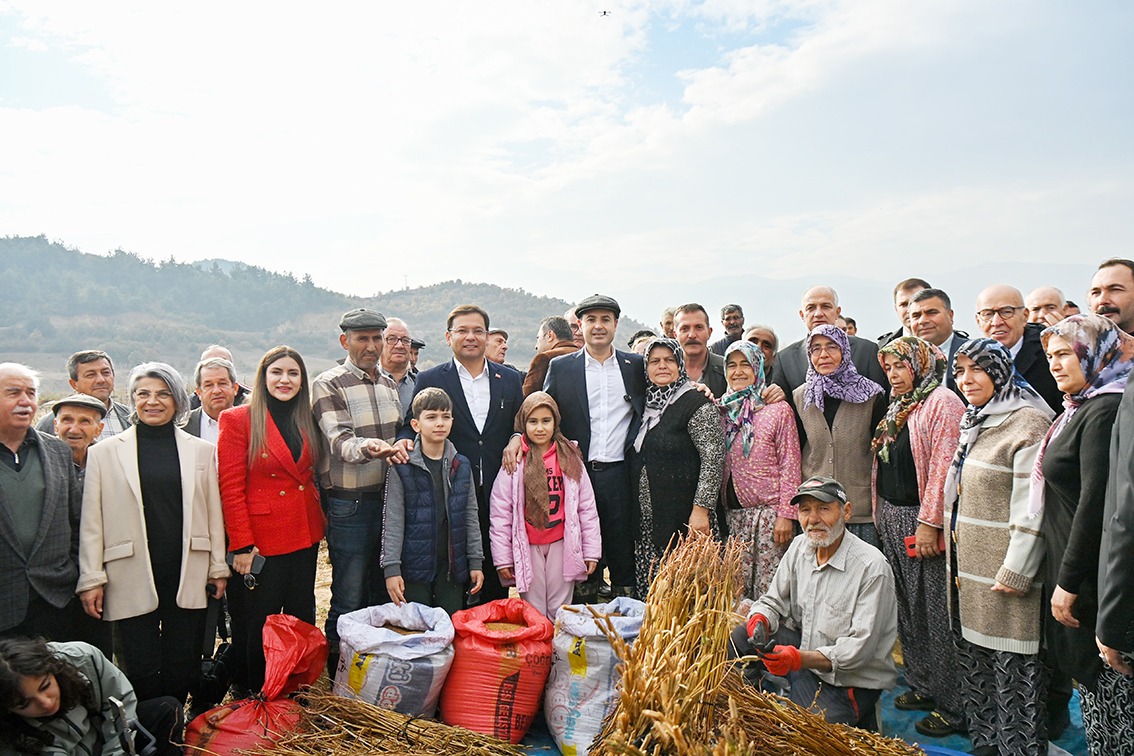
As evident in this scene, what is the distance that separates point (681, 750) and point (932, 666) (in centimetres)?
258

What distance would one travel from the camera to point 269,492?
3.67 m

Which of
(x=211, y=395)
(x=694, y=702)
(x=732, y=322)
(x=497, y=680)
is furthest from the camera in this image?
(x=732, y=322)

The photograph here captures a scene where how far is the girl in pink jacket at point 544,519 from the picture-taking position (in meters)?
3.92

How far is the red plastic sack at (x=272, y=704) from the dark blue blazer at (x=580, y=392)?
1742 millimetres

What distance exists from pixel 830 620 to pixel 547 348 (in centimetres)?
306

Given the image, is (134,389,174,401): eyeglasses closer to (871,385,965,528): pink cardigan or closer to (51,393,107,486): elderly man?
(51,393,107,486): elderly man

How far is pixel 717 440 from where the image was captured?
4008 mm

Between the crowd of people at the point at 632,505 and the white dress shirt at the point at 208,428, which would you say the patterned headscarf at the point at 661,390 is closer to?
the crowd of people at the point at 632,505

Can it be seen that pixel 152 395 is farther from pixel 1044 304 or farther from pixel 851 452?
pixel 1044 304

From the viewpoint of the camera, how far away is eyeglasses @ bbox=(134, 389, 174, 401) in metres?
3.44

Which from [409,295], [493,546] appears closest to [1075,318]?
[493,546]

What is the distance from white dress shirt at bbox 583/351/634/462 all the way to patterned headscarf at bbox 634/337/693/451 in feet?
0.39

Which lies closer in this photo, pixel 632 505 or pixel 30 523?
pixel 30 523

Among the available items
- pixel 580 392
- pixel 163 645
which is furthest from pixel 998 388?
pixel 163 645
